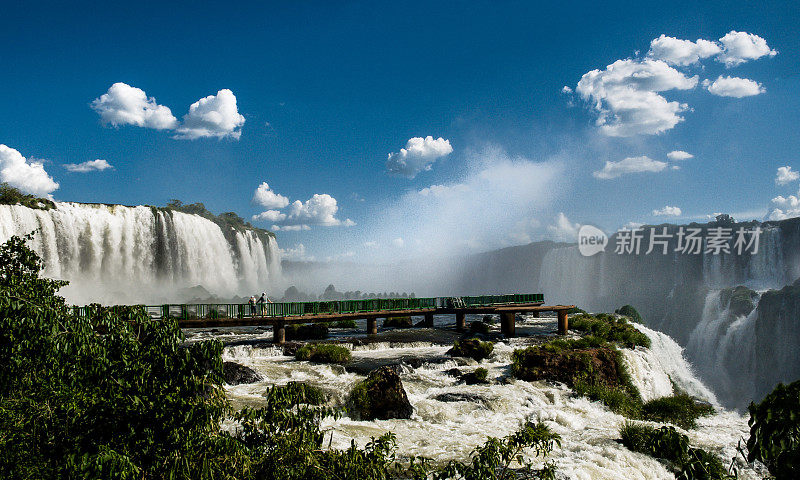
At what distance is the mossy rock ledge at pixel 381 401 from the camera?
616 inches

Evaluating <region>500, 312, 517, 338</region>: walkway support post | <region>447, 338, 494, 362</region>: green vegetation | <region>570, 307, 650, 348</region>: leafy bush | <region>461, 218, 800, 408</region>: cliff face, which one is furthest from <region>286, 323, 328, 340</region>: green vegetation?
<region>461, 218, 800, 408</region>: cliff face

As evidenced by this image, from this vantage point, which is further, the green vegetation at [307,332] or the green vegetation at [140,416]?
the green vegetation at [307,332]

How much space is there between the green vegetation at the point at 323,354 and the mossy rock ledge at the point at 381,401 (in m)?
7.51

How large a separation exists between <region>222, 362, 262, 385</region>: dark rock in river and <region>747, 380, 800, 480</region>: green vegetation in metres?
18.7

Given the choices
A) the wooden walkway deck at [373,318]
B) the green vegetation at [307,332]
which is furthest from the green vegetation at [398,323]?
the green vegetation at [307,332]

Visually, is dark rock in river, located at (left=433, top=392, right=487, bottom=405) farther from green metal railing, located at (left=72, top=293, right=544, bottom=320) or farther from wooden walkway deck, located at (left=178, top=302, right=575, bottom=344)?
green metal railing, located at (left=72, top=293, right=544, bottom=320)

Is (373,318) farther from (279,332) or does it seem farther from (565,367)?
(565,367)

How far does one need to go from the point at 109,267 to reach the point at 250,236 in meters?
34.0

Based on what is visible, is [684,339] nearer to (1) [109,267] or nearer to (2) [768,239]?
(2) [768,239]

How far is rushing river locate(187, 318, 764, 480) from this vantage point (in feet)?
41.0

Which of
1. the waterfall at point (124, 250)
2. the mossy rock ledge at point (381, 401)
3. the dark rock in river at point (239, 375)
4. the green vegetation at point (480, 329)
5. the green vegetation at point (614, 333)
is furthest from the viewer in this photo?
the waterfall at point (124, 250)

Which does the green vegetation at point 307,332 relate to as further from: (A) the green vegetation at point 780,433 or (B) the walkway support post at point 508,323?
(A) the green vegetation at point 780,433

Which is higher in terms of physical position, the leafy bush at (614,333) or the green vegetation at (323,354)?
the green vegetation at (323,354)

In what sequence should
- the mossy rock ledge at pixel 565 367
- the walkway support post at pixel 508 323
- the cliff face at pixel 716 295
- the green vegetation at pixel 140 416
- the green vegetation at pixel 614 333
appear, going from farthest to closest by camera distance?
the cliff face at pixel 716 295, the walkway support post at pixel 508 323, the green vegetation at pixel 614 333, the mossy rock ledge at pixel 565 367, the green vegetation at pixel 140 416
